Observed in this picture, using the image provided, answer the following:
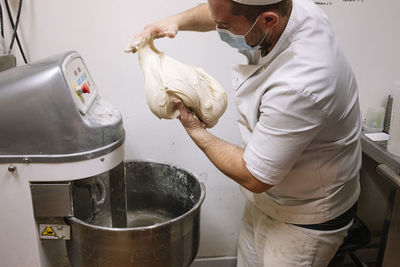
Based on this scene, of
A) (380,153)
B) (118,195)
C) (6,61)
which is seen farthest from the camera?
(380,153)

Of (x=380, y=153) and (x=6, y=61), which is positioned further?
(x=380, y=153)

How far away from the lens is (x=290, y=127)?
36.0 inches

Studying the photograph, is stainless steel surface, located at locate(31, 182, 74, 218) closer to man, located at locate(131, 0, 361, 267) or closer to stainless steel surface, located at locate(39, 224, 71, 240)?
stainless steel surface, located at locate(39, 224, 71, 240)

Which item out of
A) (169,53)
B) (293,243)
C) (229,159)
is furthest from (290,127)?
(169,53)

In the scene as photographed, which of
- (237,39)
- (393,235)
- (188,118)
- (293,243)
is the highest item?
(237,39)

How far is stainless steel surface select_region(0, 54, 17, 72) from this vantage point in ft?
4.47

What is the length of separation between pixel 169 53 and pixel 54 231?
78cm

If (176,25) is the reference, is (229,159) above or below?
below

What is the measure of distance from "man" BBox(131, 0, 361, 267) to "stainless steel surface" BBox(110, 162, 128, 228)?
275mm

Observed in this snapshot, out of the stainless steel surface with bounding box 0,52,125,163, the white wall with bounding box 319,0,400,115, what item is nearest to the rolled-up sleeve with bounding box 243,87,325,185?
the stainless steel surface with bounding box 0,52,125,163

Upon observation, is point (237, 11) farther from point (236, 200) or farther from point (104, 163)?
point (236, 200)

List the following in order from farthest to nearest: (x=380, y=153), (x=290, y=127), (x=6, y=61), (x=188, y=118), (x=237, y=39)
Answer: (x=380, y=153), (x=6, y=61), (x=188, y=118), (x=237, y=39), (x=290, y=127)

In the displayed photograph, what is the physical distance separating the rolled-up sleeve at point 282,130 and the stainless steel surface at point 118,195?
45cm

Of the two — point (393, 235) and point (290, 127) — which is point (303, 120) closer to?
point (290, 127)
